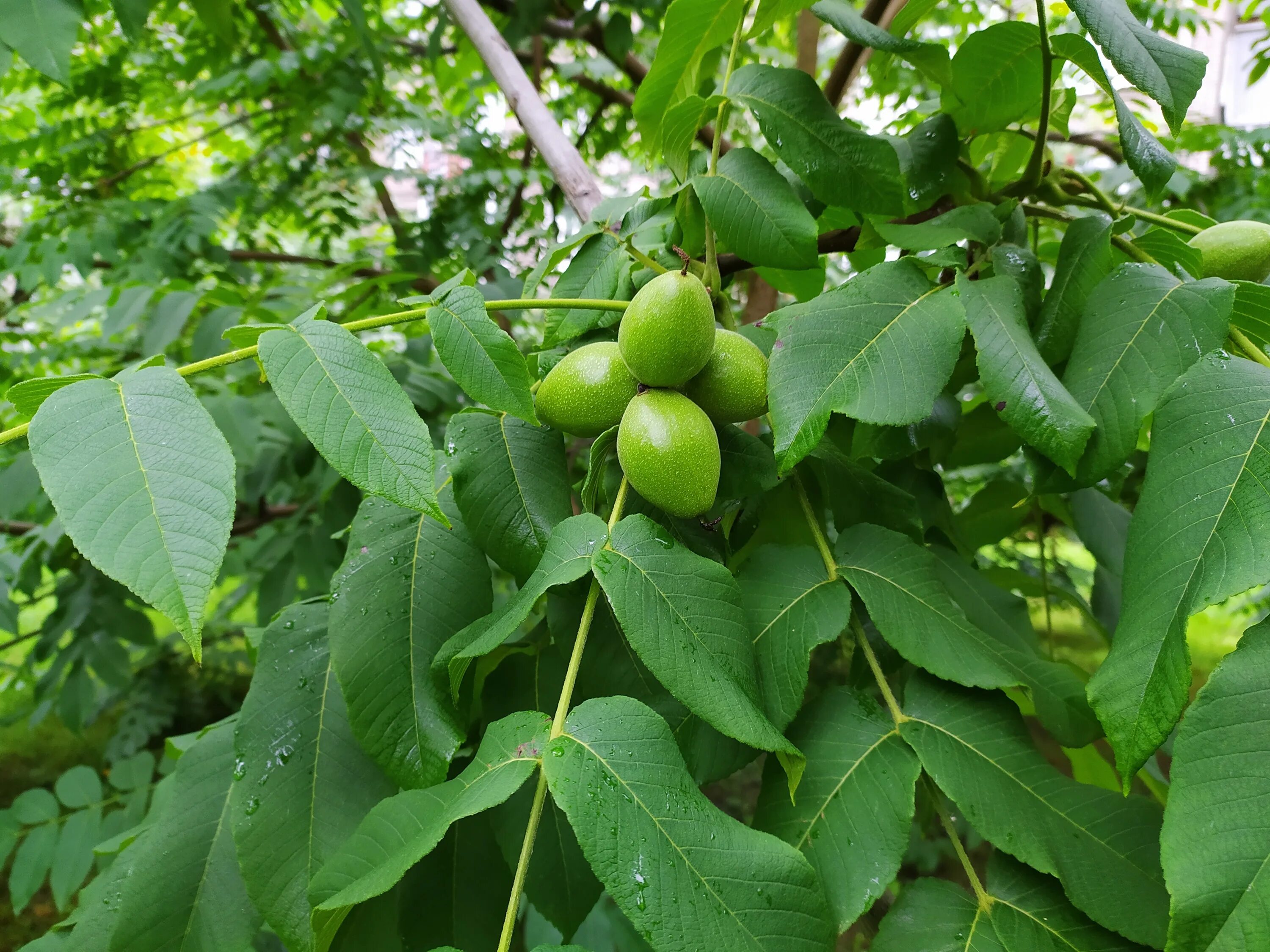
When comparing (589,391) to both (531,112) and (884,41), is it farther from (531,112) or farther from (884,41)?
(531,112)

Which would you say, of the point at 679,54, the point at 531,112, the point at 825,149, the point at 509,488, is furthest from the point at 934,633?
the point at 531,112

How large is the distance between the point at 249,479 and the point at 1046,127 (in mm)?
2036

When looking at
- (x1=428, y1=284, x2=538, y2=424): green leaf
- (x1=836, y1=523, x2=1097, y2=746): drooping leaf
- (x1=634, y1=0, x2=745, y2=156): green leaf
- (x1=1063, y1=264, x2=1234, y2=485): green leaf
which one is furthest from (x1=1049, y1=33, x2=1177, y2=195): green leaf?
(x1=428, y1=284, x2=538, y2=424): green leaf

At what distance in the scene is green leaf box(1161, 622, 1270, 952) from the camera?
20.5 inches

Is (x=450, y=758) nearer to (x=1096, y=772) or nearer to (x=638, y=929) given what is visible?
(x=638, y=929)

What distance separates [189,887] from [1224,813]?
0.95 m

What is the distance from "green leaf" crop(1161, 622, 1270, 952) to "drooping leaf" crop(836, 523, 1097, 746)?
0.17 metres

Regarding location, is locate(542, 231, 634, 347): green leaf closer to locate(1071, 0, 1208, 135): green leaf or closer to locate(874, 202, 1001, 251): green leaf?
locate(874, 202, 1001, 251): green leaf

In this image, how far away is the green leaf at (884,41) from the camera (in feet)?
3.16

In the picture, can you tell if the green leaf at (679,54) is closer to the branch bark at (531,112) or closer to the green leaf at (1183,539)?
the branch bark at (531,112)

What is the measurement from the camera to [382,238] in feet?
10.8

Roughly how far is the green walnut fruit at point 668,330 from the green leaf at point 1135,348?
40 centimetres

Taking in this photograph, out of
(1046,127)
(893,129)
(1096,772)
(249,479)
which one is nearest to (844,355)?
(1046,127)

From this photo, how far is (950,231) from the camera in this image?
965 mm
